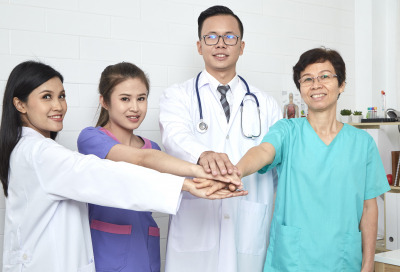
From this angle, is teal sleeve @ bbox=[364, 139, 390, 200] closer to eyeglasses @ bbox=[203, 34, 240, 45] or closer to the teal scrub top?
the teal scrub top

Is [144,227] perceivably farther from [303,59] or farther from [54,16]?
[54,16]

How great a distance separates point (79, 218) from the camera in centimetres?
135

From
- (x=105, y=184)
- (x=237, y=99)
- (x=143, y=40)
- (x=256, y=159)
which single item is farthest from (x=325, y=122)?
(x=143, y=40)

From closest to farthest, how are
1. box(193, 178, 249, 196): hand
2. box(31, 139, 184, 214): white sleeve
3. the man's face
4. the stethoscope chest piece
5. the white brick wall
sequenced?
box(31, 139, 184, 214): white sleeve → box(193, 178, 249, 196): hand → the stethoscope chest piece → the man's face → the white brick wall

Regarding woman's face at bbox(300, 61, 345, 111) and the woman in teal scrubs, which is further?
woman's face at bbox(300, 61, 345, 111)

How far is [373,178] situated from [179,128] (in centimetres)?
88

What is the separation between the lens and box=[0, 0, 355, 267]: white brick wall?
7.47 ft

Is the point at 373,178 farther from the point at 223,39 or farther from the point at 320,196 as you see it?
the point at 223,39

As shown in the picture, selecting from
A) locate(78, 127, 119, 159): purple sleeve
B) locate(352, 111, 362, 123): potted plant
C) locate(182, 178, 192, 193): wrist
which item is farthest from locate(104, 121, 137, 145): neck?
locate(352, 111, 362, 123): potted plant

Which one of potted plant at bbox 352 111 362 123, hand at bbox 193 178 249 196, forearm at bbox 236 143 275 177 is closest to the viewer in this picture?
hand at bbox 193 178 249 196

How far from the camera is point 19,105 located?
1.43 m

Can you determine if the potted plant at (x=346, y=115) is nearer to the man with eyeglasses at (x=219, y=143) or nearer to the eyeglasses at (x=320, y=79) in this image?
the man with eyeglasses at (x=219, y=143)

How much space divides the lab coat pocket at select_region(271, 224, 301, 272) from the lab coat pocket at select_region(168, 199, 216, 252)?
13.5 inches

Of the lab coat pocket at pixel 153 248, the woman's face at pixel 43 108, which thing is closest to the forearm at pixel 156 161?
the woman's face at pixel 43 108
